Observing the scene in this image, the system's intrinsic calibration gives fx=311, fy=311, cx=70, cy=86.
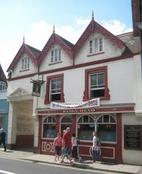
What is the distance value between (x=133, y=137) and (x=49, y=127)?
6.95m

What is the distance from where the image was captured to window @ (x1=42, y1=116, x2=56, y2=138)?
22062 millimetres

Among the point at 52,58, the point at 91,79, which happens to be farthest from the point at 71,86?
the point at 52,58

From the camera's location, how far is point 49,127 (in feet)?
73.4

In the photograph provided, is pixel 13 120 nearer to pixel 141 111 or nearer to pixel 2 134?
pixel 2 134

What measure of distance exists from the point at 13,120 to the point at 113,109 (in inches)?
408

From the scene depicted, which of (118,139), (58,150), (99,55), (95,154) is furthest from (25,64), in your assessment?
(118,139)

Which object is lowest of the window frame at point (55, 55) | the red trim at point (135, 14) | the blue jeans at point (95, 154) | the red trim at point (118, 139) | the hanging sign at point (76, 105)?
the blue jeans at point (95, 154)

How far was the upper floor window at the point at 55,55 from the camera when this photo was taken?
22703 mm

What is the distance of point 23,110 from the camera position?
2672cm

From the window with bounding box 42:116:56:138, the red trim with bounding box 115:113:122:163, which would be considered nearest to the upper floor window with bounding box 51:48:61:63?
the window with bounding box 42:116:56:138

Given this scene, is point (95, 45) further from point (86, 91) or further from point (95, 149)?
point (95, 149)

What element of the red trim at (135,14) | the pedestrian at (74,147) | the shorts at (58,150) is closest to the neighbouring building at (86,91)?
the red trim at (135,14)

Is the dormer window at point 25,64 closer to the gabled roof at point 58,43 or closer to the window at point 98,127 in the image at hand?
the gabled roof at point 58,43

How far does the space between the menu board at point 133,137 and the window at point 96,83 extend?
2.65 metres
